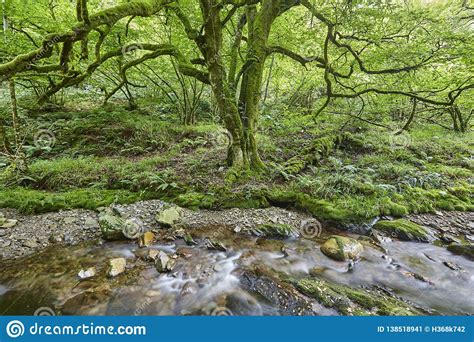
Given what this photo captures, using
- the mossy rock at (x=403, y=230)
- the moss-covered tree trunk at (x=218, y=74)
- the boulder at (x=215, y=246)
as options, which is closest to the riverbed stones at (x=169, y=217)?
the boulder at (x=215, y=246)

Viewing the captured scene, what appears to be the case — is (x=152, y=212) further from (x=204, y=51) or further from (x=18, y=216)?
(x=204, y=51)

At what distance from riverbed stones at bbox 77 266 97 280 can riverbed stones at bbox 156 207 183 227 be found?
143cm

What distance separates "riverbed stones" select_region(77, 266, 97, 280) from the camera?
350cm

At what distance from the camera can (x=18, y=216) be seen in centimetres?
491

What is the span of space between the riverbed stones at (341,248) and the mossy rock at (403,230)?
37.0 inches

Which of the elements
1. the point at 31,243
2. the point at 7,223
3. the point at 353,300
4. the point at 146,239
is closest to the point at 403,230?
the point at 353,300

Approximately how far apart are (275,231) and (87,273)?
3180mm

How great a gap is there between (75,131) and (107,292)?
822 cm

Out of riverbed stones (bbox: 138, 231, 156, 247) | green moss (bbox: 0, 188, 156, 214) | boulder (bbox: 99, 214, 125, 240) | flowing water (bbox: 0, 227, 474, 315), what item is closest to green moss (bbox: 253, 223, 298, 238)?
flowing water (bbox: 0, 227, 474, 315)

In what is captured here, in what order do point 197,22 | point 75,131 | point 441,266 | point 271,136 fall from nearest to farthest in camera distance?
point 441,266 < point 197,22 < point 75,131 < point 271,136

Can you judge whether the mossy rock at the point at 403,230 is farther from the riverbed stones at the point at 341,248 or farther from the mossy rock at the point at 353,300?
the mossy rock at the point at 353,300

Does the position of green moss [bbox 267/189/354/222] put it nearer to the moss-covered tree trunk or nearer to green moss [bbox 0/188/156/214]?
the moss-covered tree trunk

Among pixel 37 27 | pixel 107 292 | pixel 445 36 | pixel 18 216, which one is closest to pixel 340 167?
pixel 445 36

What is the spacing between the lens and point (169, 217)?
4.93m
